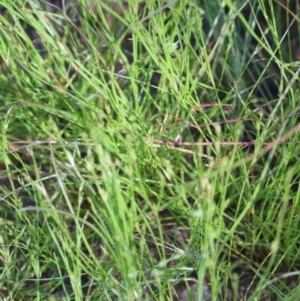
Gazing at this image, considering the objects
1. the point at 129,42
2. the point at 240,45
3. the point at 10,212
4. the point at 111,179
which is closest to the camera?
the point at 111,179

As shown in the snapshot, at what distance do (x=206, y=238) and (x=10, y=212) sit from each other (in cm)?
56

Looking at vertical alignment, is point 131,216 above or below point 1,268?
above

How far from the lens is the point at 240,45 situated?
1.49 meters

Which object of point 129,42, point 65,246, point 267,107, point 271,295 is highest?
point 65,246

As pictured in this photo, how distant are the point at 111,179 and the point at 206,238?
0.47ft

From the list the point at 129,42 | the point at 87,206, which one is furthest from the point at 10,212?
the point at 129,42

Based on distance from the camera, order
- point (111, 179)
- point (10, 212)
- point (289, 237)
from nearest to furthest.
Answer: point (111, 179)
point (289, 237)
point (10, 212)

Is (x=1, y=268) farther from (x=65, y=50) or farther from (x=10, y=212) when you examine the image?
(x=65, y=50)

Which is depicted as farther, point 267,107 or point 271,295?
point 267,107

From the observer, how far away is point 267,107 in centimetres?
141

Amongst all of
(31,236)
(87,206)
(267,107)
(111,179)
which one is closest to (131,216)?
(111,179)

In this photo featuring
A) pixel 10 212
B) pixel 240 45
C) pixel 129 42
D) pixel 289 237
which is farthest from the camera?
pixel 129 42

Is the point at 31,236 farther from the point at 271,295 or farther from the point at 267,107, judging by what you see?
the point at 267,107

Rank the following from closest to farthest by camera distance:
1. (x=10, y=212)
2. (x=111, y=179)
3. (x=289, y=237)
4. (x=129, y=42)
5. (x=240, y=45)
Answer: (x=111, y=179) → (x=289, y=237) → (x=10, y=212) → (x=240, y=45) → (x=129, y=42)
